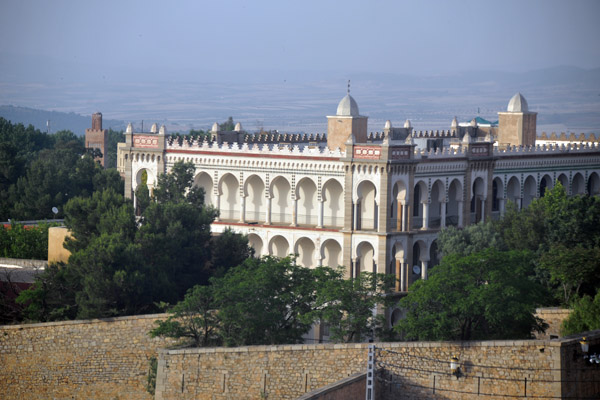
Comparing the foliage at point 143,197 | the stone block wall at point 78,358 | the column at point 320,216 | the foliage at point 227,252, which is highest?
the foliage at point 143,197

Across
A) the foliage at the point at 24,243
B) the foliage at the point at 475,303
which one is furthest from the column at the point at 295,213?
the foliage at the point at 475,303

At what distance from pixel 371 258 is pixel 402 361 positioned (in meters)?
21.0

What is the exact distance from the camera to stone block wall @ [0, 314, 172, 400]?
46031 millimetres

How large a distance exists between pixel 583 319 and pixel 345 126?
22.9 meters

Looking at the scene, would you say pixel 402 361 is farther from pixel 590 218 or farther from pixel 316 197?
pixel 316 197

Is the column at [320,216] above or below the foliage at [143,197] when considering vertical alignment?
below

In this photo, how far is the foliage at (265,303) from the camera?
4284 centimetres

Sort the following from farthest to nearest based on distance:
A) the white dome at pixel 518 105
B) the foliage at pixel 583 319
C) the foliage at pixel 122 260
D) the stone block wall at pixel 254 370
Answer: the white dome at pixel 518 105 → the foliage at pixel 122 260 → the foliage at pixel 583 319 → the stone block wall at pixel 254 370

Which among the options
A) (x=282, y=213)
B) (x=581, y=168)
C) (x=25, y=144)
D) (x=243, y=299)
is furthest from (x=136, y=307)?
(x=25, y=144)

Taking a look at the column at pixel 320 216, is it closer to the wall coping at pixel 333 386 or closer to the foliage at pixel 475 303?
the foliage at pixel 475 303

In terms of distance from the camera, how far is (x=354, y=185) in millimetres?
56500

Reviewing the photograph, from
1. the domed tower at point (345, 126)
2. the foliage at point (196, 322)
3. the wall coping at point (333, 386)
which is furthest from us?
the domed tower at point (345, 126)

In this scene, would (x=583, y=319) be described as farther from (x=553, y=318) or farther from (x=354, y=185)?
(x=354, y=185)

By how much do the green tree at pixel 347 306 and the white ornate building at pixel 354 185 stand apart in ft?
31.5
